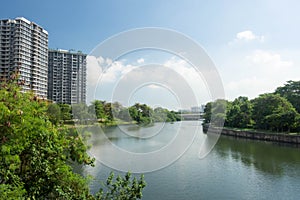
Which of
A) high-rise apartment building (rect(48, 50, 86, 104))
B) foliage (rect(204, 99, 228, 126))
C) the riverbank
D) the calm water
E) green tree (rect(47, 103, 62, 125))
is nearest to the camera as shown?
green tree (rect(47, 103, 62, 125))

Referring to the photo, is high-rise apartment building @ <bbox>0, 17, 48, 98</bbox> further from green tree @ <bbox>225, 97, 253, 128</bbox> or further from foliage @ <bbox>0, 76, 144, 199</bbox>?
foliage @ <bbox>0, 76, 144, 199</bbox>

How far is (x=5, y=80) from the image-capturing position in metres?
1.96

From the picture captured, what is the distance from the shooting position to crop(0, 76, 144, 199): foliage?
5.05 feet

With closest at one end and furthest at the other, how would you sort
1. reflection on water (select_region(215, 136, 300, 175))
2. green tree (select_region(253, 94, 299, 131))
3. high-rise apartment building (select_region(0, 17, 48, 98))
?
1. reflection on water (select_region(215, 136, 300, 175))
2. green tree (select_region(253, 94, 299, 131))
3. high-rise apartment building (select_region(0, 17, 48, 98))

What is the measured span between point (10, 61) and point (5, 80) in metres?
23.9

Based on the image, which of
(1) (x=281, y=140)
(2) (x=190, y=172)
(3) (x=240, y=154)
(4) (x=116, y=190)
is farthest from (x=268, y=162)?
(4) (x=116, y=190)

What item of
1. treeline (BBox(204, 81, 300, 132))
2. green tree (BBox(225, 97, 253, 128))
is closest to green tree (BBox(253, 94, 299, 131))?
treeline (BBox(204, 81, 300, 132))

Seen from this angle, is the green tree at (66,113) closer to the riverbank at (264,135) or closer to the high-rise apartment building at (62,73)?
the riverbank at (264,135)

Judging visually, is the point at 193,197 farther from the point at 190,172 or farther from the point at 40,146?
the point at 40,146

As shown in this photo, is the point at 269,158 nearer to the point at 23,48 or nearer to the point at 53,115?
the point at 53,115

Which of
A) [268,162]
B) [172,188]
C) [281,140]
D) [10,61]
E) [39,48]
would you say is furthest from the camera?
[39,48]

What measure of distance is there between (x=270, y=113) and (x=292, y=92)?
486cm

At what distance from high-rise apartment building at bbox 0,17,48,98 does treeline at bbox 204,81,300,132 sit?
53.9 feet

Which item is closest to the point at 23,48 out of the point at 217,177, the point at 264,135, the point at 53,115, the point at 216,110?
the point at 216,110
